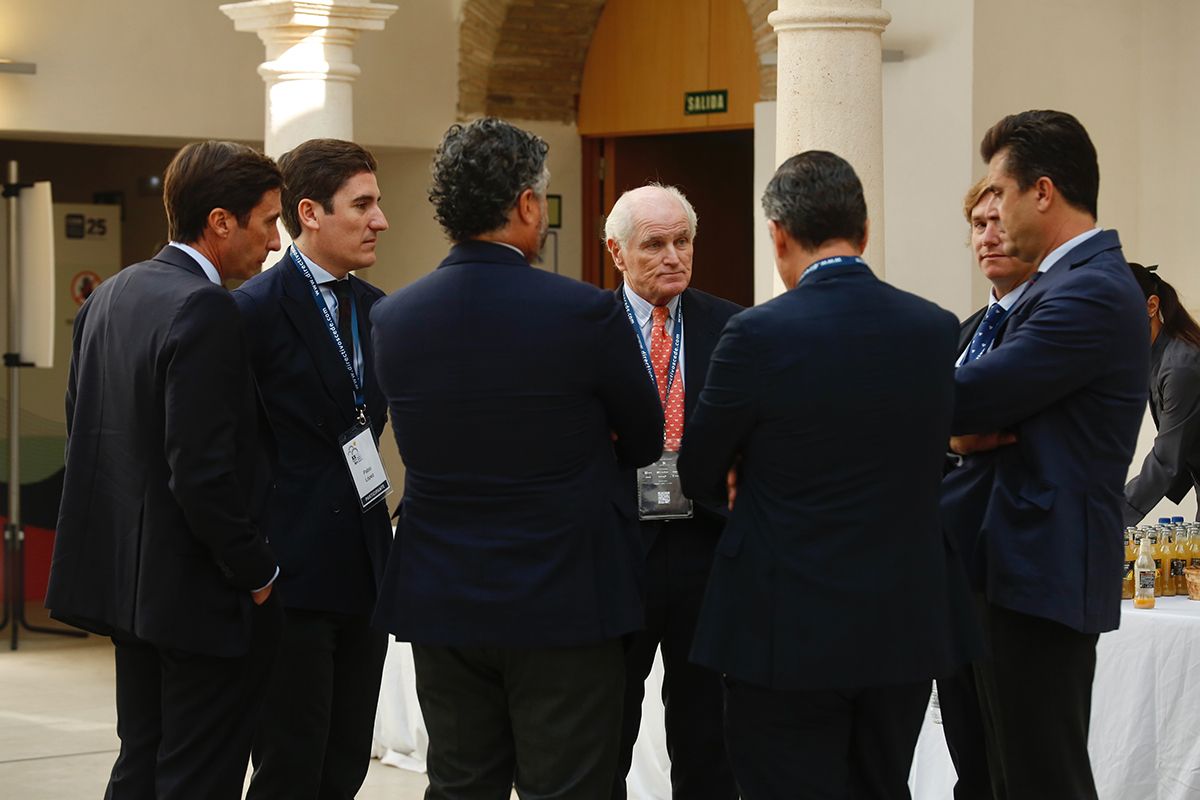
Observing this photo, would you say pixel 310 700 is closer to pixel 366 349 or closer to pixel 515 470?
pixel 366 349

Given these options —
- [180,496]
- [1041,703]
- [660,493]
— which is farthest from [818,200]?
[180,496]

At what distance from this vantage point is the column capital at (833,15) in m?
Result: 5.41

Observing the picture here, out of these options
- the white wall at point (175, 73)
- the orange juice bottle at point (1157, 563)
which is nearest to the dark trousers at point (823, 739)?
the orange juice bottle at point (1157, 563)

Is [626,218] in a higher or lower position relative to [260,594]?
higher

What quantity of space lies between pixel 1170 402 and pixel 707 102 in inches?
191

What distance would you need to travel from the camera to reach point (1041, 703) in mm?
3029

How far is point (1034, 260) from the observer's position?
317 centimetres

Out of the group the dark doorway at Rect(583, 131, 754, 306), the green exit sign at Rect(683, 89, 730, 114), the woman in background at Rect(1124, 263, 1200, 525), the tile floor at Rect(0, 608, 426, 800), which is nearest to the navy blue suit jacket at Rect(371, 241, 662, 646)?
the woman in background at Rect(1124, 263, 1200, 525)

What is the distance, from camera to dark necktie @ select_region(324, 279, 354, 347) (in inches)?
142

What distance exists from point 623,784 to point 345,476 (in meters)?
0.87

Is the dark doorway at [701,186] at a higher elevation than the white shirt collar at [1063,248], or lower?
higher

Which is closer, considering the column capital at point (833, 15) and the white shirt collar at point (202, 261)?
the white shirt collar at point (202, 261)

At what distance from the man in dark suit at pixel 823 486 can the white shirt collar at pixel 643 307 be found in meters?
0.75

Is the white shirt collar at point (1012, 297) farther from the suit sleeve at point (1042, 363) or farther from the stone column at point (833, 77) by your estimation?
the stone column at point (833, 77)
